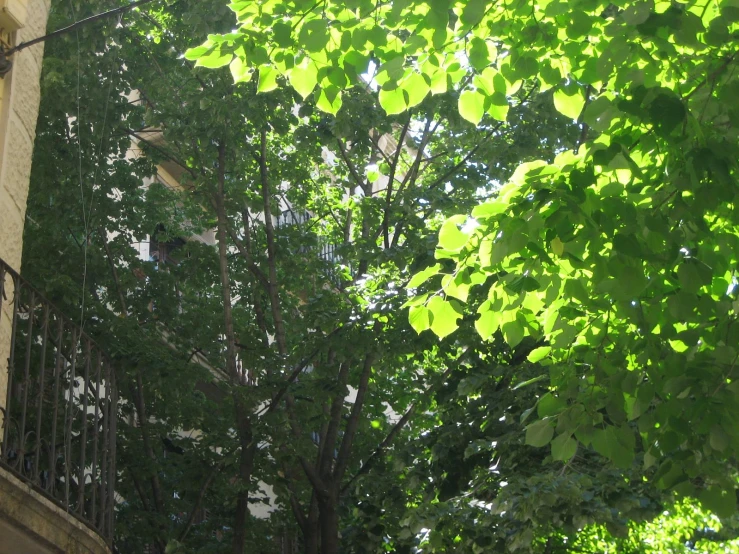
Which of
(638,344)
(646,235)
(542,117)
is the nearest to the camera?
(646,235)

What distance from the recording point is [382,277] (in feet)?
32.5

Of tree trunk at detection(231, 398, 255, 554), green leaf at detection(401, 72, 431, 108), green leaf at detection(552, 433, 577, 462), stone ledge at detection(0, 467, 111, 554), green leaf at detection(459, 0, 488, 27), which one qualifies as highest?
tree trunk at detection(231, 398, 255, 554)

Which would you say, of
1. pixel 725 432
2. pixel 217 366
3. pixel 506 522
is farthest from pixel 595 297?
pixel 217 366

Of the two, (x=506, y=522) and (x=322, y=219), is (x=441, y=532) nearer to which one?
(x=506, y=522)

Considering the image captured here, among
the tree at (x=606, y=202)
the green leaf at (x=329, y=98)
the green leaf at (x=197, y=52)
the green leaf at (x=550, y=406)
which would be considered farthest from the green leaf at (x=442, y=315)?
the green leaf at (x=197, y=52)

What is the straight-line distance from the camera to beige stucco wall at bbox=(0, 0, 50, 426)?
5.92 meters

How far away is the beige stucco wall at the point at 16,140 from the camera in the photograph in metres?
5.92

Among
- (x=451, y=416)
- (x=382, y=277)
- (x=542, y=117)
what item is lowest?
(x=451, y=416)

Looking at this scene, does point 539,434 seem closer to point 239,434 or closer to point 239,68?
point 239,68

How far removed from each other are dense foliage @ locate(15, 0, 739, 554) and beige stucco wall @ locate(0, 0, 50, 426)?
1623 mm

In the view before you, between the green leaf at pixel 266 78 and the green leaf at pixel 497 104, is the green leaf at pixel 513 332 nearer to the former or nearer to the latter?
the green leaf at pixel 497 104

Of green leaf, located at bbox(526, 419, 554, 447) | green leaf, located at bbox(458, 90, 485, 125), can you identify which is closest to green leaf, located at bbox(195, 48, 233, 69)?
green leaf, located at bbox(458, 90, 485, 125)

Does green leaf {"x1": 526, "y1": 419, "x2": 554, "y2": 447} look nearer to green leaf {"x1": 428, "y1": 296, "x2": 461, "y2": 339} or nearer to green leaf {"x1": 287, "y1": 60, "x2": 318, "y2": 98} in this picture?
green leaf {"x1": 428, "y1": 296, "x2": 461, "y2": 339}

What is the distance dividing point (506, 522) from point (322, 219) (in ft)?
22.9
